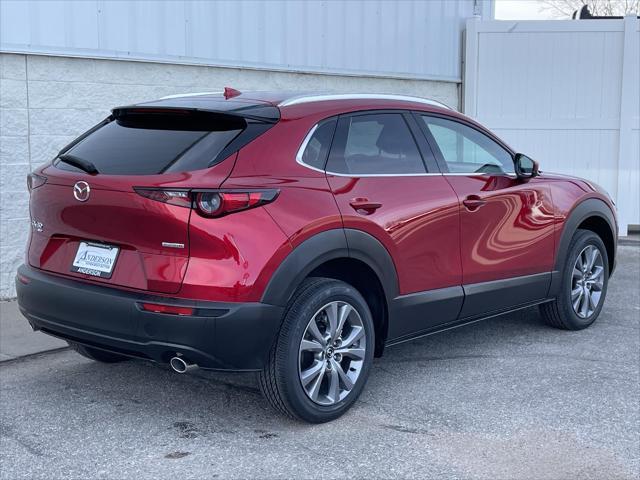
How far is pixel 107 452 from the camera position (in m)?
4.04

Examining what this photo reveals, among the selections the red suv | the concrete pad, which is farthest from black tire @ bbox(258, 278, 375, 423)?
the concrete pad

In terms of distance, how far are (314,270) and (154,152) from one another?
1.00 metres

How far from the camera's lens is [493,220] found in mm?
5449

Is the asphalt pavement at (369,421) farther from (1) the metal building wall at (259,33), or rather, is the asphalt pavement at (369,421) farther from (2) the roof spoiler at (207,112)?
(1) the metal building wall at (259,33)

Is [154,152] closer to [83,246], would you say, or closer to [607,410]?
[83,246]

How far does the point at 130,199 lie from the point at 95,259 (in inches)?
15.6

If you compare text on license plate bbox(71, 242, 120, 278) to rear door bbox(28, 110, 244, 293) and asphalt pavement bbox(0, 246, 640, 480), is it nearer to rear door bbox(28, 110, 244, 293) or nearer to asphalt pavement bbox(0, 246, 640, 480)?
rear door bbox(28, 110, 244, 293)

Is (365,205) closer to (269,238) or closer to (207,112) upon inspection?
(269,238)

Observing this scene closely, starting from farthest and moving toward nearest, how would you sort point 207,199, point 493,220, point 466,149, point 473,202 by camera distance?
point 466,149, point 493,220, point 473,202, point 207,199

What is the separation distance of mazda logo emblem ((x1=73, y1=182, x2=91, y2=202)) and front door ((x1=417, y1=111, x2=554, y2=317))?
2.07 m

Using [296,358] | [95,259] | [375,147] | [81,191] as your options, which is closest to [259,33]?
[375,147]

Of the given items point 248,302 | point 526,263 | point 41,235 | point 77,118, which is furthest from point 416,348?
point 77,118

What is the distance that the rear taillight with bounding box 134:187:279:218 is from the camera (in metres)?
3.93

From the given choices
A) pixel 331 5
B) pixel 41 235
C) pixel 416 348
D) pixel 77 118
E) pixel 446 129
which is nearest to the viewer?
pixel 41 235
